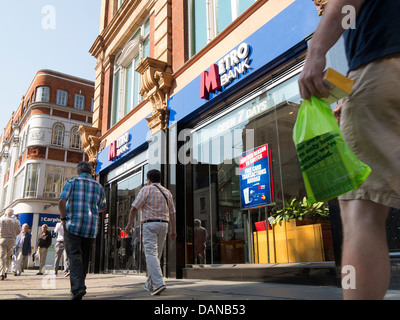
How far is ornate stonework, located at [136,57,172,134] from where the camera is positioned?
8.66 m

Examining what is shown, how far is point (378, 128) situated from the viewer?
1.45m

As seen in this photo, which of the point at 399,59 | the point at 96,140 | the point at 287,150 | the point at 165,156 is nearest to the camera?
the point at 399,59

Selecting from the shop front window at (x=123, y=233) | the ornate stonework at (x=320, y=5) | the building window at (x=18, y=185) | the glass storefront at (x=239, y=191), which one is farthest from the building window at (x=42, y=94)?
the ornate stonework at (x=320, y=5)

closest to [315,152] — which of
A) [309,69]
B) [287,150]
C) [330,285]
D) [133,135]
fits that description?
[309,69]

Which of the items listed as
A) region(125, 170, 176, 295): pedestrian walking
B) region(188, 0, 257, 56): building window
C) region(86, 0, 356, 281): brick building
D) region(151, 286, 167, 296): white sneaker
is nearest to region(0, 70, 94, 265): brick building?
region(86, 0, 356, 281): brick building

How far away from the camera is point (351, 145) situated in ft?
5.08

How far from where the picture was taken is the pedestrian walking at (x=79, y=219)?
417 cm

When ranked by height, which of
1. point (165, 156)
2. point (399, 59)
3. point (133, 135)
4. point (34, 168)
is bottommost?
point (399, 59)

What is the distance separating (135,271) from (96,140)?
5.41 metres

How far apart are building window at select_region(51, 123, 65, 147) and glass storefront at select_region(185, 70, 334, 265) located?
82.8 ft

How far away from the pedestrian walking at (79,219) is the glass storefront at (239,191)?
299cm

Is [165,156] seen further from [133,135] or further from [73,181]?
[73,181]

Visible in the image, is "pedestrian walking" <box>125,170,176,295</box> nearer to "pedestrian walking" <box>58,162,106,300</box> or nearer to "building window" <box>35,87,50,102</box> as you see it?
"pedestrian walking" <box>58,162,106,300</box>

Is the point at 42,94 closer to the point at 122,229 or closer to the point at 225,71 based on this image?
the point at 122,229
